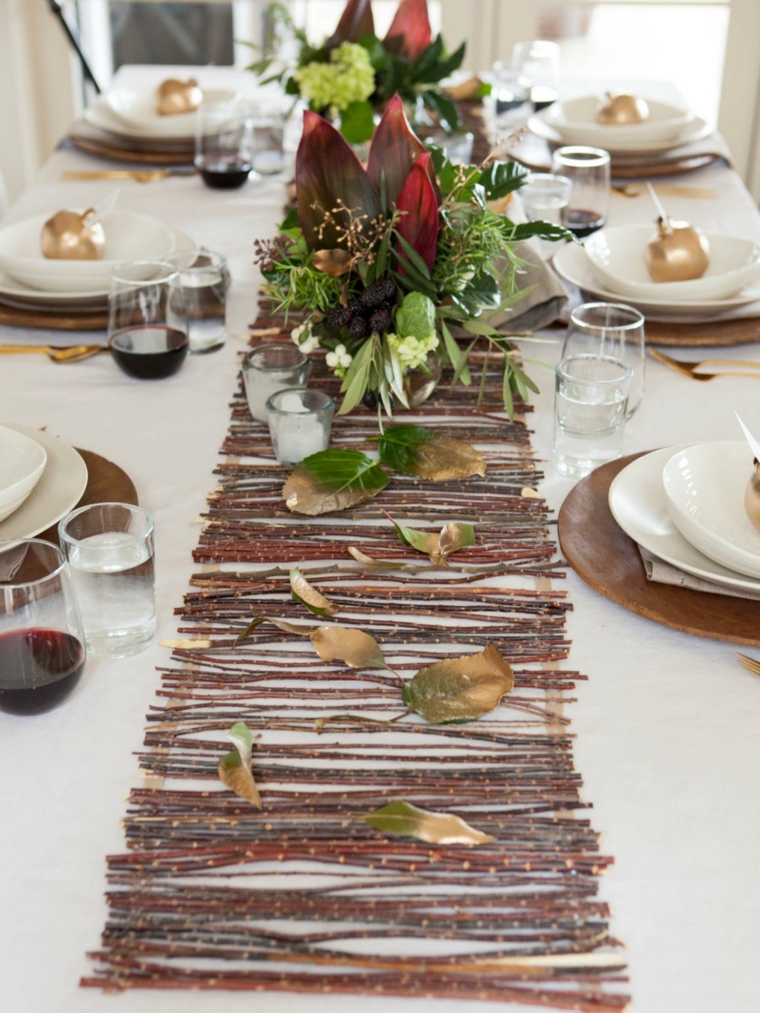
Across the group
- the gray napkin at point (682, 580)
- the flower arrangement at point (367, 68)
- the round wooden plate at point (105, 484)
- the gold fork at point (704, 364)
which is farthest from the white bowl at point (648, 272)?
the round wooden plate at point (105, 484)

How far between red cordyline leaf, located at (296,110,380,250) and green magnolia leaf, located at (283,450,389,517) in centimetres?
22

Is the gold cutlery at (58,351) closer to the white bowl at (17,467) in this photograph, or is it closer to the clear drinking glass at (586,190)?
the white bowl at (17,467)

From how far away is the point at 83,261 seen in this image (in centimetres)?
140

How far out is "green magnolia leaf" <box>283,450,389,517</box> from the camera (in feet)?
3.31

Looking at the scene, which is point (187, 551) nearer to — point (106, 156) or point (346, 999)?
point (346, 999)

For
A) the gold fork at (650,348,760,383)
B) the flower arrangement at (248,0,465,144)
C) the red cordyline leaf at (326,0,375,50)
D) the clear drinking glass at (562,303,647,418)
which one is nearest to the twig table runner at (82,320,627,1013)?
the clear drinking glass at (562,303,647,418)

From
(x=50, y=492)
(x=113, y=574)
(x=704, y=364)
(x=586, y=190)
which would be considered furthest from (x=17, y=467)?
(x=586, y=190)

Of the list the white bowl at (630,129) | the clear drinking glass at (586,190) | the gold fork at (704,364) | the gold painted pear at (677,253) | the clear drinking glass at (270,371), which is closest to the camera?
the clear drinking glass at (270,371)

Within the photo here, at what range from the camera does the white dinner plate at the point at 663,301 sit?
1.37 m

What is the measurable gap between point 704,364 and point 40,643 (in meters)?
0.88

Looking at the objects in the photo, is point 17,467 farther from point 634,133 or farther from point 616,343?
point 634,133

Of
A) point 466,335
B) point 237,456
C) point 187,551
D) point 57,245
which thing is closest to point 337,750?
point 187,551

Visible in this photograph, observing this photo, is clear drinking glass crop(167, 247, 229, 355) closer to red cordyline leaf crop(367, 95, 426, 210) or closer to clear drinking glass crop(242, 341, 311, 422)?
clear drinking glass crop(242, 341, 311, 422)

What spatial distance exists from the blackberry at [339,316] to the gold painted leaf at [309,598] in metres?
0.32
